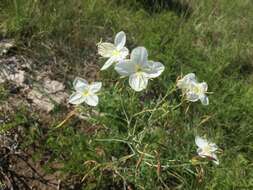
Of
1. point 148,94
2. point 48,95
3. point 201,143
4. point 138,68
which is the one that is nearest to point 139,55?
point 138,68

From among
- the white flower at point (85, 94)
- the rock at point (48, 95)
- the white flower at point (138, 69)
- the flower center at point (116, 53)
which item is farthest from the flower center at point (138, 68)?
the rock at point (48, 95)

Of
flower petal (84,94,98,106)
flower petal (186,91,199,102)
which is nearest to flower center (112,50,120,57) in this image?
flower petal (84,94,98,106)

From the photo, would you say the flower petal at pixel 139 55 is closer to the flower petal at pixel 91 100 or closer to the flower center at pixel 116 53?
the flower center at pixel 116 53

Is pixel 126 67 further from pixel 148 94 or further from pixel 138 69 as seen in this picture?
pixel 148 94

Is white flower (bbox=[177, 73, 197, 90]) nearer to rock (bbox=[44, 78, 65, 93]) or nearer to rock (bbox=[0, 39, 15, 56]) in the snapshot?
rock (bbox=[44, 78, 65, 93])

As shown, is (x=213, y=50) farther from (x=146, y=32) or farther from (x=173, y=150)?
(x=173, y=150)
